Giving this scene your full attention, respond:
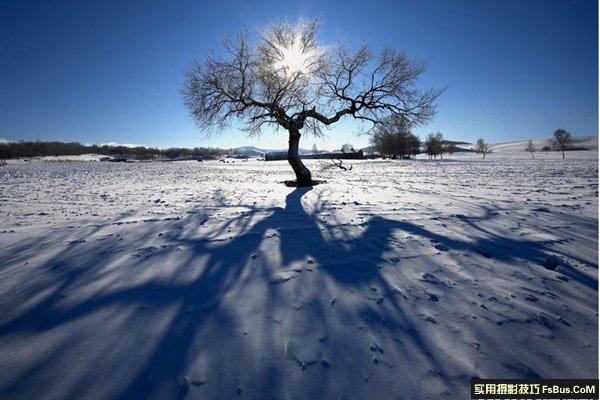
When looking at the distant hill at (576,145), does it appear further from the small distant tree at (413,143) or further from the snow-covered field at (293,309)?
the snow-covered field at (293,309)

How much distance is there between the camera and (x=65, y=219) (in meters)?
5.44

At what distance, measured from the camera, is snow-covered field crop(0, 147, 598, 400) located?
5.63 feet

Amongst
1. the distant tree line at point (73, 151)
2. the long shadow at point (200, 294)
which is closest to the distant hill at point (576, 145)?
the long shadow at point (200, 294)

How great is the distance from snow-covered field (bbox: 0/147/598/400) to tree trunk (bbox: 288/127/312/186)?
7.05 m

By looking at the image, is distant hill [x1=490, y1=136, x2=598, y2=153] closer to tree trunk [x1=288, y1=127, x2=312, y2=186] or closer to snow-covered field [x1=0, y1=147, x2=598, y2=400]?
tree trunk [x1=288, y1=127, x2=312, y2=186]

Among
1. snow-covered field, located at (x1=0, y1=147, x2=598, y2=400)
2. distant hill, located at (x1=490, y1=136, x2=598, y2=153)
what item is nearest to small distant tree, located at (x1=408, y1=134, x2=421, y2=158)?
distant hill, located at (x1=490, y1=136, x2=598, y2=153)

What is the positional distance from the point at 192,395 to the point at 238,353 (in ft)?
1.30

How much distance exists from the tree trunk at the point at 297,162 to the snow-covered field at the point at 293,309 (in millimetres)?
7048

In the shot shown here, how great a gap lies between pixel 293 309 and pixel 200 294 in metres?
1.04

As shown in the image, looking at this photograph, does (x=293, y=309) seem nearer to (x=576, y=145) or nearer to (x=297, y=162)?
(x=297, y=162)

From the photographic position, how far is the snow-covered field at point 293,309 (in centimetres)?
171

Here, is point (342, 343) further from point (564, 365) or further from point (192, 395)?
point (564, 365)

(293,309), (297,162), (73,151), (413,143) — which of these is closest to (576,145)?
(413,143)

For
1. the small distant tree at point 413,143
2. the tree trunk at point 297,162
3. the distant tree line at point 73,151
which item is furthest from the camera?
the distant tree line at point 73,151
